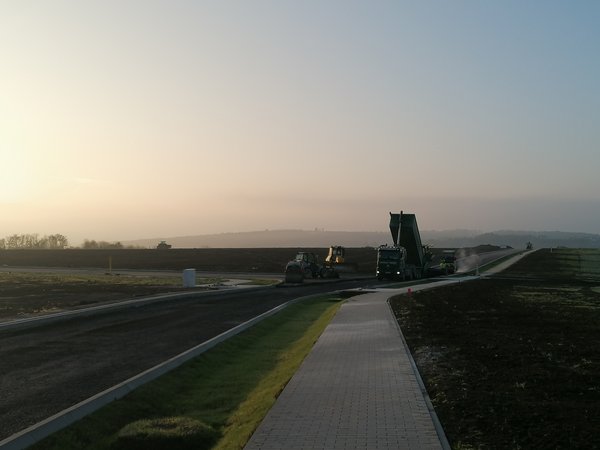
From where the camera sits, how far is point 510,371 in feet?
37.3

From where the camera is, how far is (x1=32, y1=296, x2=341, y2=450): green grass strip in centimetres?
792

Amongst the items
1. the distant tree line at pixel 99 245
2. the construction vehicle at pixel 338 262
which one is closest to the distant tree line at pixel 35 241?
the distant tree line at pixel 99 245

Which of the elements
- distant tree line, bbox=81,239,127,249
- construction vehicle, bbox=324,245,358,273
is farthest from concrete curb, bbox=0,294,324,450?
distant tree line, bbox=81,239,127,249

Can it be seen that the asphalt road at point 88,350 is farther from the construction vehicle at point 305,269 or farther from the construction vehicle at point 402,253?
the construction vehicle at point 402,253

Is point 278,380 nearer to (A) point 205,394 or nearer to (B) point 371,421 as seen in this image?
(A) point 205,394

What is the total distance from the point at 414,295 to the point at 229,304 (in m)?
8.91

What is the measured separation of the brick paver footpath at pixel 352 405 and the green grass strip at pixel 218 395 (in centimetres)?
34

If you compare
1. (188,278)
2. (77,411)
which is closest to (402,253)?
(188,278)

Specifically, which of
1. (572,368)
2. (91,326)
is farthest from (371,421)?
(91,326)

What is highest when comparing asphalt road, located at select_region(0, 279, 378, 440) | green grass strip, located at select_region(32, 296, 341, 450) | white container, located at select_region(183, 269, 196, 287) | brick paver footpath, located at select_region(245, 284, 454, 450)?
white container, located at select_region(183, 269, 196, 287)

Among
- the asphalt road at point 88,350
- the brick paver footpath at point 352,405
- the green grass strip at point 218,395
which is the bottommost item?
the green grass strip at point 218,395

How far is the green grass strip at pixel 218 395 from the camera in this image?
7.92m

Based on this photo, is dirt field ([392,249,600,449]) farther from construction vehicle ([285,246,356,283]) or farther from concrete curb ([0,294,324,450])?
construction vehicle ([285,246,356,283])

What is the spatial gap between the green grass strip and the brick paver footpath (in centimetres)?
34
